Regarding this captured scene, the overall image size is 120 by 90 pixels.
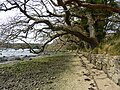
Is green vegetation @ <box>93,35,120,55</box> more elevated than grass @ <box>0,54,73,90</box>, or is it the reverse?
green vegetation @ <box>93,35,120,55</box>

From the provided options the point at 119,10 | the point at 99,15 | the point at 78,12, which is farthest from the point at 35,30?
the point at 119,10

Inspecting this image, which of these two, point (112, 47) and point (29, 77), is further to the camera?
point (112, 47)

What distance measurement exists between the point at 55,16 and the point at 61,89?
53.1 ft

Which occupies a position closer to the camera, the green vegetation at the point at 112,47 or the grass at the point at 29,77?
the grass at the point at 29,77

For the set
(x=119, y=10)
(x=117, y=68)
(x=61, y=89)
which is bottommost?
(x=61, y=89)

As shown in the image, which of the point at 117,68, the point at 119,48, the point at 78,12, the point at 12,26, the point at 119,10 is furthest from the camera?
the point at 78,12

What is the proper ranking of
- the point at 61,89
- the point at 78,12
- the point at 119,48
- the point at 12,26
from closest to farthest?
the point at 61,89 → the point at 119,48 → the point at 12,26 → the point at 78,12

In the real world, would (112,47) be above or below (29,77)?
above

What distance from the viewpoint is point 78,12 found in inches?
983

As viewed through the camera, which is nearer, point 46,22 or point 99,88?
point 99,88

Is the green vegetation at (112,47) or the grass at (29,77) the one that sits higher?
the green vegetation at (112,47)

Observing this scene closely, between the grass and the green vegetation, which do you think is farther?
the green vegetation

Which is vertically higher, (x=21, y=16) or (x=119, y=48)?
(x=21, y=16)

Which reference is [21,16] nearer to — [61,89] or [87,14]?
[87,14]
